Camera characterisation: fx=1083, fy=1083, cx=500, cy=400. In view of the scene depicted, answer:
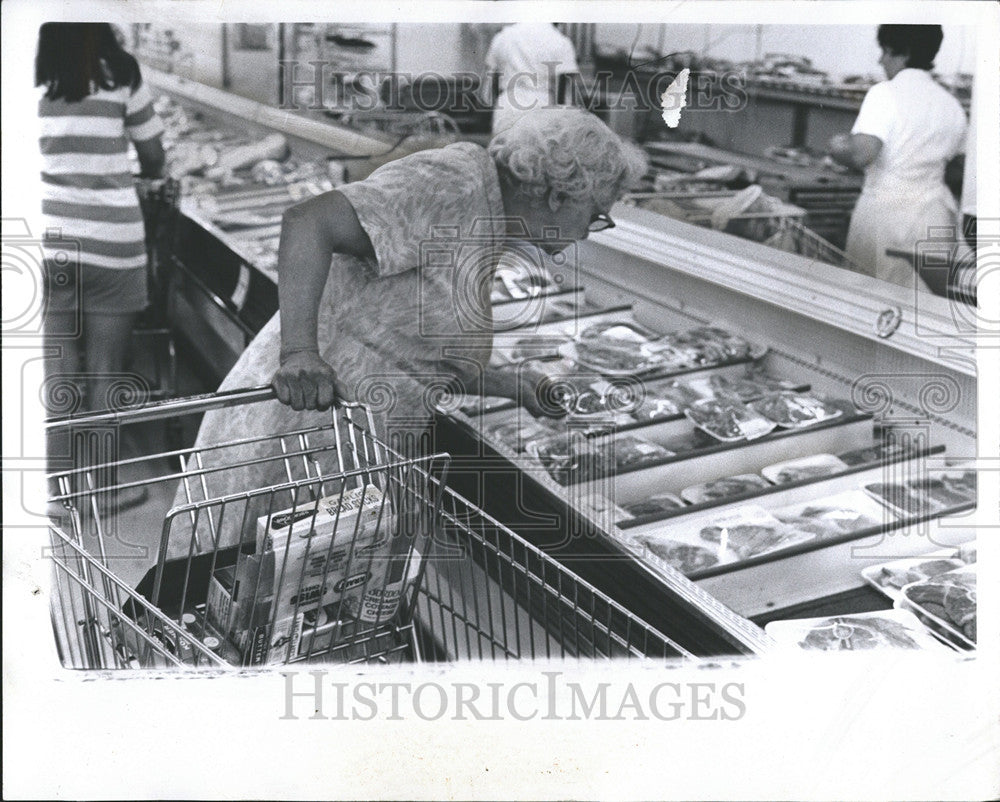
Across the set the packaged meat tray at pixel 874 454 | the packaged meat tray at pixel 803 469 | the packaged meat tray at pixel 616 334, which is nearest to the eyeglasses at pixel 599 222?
the packaged meat tray at pixel 616 334

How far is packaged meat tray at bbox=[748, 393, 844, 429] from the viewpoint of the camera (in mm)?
2627

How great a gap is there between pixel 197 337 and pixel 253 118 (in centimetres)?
92

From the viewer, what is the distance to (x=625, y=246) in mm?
3246

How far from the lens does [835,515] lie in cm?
234

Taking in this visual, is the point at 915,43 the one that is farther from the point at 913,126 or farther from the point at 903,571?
the point at 903,571

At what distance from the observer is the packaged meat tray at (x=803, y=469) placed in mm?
2467

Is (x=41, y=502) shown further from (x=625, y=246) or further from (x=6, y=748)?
(x=625, y=246)

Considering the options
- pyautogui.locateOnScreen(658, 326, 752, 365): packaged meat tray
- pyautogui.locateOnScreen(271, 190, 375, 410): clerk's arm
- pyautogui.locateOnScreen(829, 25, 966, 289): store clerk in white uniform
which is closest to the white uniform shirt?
pyautogui.locateOnScreen(829, 25, 966, 289): store clerk in white uniform

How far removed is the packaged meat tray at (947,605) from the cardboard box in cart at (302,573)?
3.41 feet

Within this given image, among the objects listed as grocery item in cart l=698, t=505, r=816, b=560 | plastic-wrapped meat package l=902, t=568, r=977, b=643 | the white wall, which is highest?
the white wall

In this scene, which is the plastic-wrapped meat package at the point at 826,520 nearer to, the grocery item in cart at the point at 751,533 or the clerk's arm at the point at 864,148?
the grocery item in cart at the point at 751,533

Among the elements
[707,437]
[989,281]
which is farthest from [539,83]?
[989,281]

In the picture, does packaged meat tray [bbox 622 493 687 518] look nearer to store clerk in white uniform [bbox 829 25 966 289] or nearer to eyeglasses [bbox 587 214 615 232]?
eyeglasses [bbox 587 214 615 232]

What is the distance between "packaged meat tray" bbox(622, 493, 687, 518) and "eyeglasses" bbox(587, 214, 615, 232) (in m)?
0.62
